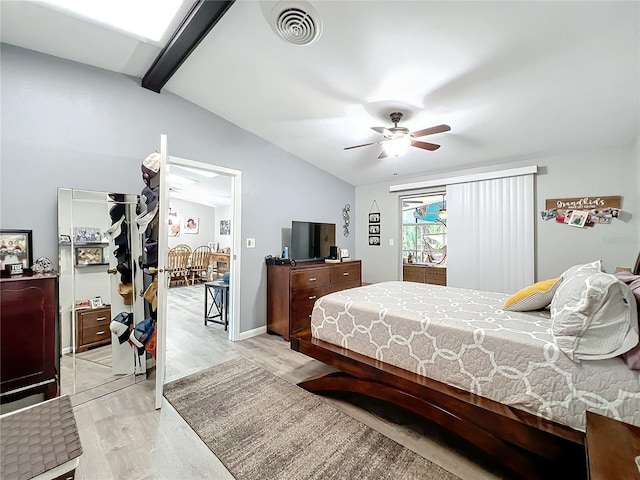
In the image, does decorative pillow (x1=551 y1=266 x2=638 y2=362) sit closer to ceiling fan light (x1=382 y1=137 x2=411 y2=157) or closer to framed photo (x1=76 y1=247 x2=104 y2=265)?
ceiling fan light (x1=382 y1=137 x2=411 y2=157)

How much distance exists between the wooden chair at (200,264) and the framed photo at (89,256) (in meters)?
5.23

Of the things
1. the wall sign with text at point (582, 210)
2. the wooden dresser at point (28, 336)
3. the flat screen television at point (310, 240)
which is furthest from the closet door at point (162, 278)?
the wall sign with text at point (582, 210)

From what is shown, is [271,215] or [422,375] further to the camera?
[271,215]

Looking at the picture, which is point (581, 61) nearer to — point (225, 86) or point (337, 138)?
point (337, 138)

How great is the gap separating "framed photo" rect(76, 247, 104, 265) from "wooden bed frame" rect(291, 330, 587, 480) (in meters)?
2.23

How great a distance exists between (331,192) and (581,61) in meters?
3.21

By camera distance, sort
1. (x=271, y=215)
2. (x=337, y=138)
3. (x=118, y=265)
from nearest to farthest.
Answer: (x=118, y=265)
(x=337, y=138)
(x=271, y=215)

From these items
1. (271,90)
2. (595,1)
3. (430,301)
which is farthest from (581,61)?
(271,90)

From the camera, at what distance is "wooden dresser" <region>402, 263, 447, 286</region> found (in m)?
5.01

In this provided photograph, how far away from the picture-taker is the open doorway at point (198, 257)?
9.70 feet

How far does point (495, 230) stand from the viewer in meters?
3.58

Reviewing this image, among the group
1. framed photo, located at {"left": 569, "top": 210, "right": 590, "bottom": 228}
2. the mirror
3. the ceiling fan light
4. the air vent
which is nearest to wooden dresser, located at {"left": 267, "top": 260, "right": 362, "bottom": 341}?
the mirror

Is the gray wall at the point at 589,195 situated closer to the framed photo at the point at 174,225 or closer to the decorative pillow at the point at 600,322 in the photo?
the decorative pillow at the point at 600,322

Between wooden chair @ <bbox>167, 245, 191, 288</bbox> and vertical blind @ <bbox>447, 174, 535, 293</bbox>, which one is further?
wooden chair @ <bbox>167, 245, 191, 288</bbox>
